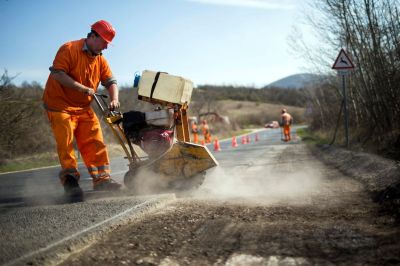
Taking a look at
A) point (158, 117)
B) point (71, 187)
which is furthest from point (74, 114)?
point (158, 117)

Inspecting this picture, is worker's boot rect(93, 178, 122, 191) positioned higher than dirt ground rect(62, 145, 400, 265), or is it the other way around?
worker's boot rect(93, 178, 122, 191)

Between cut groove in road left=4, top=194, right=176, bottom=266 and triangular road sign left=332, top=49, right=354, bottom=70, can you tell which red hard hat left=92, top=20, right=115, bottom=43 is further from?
triangular road sign left=332, top=49, right=354, bottom=70

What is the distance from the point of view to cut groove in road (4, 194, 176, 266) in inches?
115

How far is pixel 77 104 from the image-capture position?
5918 millimetres

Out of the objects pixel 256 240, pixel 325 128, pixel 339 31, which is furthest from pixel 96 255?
pixel 325 128

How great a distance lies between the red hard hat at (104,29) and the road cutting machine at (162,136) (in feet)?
2.40

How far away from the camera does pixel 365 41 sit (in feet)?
44.1

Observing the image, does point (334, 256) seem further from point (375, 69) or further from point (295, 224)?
point (375, 69)

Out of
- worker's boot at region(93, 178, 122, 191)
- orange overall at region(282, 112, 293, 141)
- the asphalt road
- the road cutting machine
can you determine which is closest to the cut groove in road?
the asphalt road

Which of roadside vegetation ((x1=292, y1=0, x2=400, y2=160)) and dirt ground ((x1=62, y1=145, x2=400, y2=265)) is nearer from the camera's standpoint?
dirt ground ((x1=62, y1=145, x2=400, y2=265))

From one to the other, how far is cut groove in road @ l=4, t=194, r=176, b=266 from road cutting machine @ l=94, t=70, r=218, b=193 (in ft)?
3.69

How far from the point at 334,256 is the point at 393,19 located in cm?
973

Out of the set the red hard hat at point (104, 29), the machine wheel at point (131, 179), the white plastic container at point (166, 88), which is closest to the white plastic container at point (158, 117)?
the white plastic container at point (166, 88)

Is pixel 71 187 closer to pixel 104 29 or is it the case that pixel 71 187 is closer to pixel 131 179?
pixel 131 179
